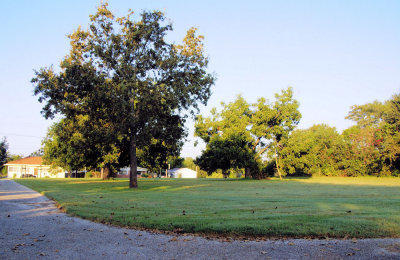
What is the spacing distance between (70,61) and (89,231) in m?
19.5

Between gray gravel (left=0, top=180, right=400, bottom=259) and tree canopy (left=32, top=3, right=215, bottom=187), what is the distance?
16.4 m

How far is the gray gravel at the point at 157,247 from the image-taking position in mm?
5145

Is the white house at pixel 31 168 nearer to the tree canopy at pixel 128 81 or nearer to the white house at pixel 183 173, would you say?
the white house at pixel 183 173

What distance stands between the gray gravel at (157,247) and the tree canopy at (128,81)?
16396 millimetres

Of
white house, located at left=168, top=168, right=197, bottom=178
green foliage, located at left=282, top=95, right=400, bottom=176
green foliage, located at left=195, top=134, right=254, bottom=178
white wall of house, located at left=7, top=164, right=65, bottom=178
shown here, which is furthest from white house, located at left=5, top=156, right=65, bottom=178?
green foliage, located at left=282, top=95, right=400, bottom=176

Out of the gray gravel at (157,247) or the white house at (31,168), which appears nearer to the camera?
the gray gravel at (157,247)

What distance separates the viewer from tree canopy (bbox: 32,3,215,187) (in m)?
23.4

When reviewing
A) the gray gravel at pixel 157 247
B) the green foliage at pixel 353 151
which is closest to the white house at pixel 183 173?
the green foliage at pixel 353 151

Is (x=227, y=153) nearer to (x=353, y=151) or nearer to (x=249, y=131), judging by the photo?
(x=249, y=131)

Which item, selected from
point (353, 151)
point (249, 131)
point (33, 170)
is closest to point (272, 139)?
point (249, 131)

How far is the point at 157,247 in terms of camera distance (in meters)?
5.75

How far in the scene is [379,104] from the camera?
255ft

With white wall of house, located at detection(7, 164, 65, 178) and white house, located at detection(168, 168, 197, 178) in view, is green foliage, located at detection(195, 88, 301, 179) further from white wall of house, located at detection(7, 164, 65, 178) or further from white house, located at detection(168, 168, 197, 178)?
white house, located at detection(168, 168, 197, 178)

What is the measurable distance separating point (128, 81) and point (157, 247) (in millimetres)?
19050
